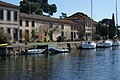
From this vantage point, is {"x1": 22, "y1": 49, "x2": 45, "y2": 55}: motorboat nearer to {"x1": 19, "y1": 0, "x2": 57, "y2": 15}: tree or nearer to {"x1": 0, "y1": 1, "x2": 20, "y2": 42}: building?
{"x1": 0, "y1": 1, "x2": 20, "y2": 42}: building

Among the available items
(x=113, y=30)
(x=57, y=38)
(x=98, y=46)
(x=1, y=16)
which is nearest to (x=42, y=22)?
(x=57, y=38)

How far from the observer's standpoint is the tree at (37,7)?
436ft

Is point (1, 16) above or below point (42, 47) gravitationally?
above

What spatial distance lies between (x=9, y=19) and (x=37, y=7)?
188ft

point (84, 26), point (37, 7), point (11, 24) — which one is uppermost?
point (37, 7)

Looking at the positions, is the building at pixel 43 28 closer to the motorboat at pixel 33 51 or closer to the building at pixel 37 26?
the building at pixel 37 26

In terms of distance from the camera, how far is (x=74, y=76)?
36281 mm

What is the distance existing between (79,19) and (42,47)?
6091cm

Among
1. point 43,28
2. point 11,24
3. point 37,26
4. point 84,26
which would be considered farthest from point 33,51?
point 84,26

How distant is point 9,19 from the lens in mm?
78875

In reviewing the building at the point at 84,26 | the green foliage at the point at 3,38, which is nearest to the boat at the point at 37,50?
the green foliage at the point at 3,38

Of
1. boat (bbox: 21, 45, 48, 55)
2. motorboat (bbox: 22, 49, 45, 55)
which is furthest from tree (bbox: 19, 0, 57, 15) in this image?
motorboat (bbox: 22, 49, 45, 55)

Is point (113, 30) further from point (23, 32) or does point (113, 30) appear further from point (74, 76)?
point (74, 76)

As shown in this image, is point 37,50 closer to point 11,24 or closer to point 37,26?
point 11,24
